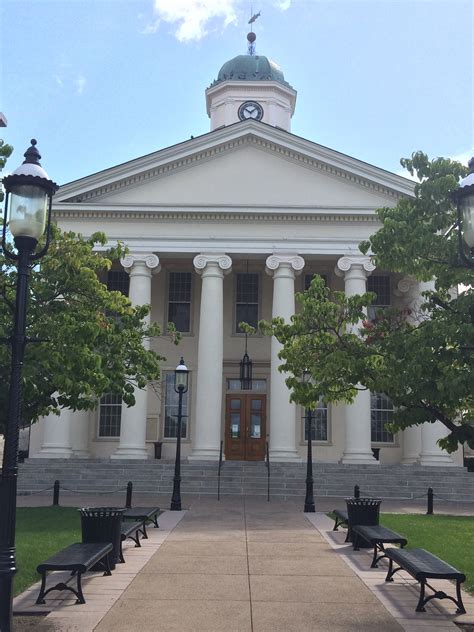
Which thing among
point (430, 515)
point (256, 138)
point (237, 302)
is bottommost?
point (430, 515)

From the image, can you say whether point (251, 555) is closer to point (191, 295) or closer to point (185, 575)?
point (185, 575)

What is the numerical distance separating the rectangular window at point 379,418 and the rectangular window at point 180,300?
28.9 ft

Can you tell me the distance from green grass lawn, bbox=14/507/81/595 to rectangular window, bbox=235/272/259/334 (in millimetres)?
14616

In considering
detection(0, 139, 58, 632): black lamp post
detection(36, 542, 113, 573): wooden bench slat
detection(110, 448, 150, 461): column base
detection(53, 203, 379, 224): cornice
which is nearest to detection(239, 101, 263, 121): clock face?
detection(53, 203, 379, 224): cornice

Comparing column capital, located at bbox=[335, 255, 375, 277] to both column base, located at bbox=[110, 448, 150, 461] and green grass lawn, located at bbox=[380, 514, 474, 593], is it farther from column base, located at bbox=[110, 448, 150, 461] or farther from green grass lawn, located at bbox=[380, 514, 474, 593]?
green grass lawn, located at bbox=[380, 514, 474, 593]

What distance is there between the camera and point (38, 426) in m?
29.4

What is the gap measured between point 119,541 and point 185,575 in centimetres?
124

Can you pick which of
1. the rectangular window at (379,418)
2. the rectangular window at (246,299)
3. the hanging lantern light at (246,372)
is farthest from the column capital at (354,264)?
the rectangular window at (379,418)

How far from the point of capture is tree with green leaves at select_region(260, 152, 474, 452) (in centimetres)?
896

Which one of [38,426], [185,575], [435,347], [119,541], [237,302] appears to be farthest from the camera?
[237,302]

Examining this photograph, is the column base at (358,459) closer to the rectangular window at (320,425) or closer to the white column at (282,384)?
the white column at (282,384)

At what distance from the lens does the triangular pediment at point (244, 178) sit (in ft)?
95.9

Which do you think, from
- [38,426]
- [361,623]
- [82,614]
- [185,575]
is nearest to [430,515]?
[185,575]

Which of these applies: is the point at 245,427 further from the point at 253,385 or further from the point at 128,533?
the point at 128,533
